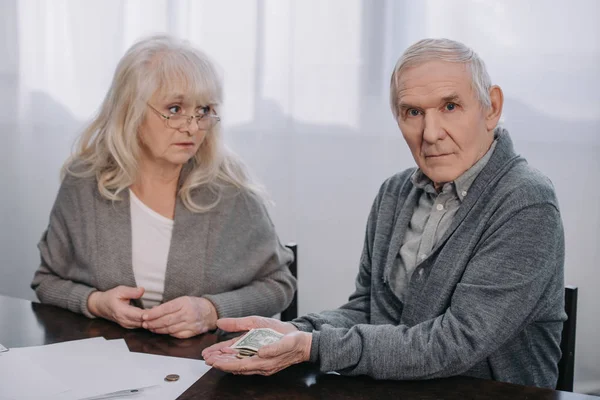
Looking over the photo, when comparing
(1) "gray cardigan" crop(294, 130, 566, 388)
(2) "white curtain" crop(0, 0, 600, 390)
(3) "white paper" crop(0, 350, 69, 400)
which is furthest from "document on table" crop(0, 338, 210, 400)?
(2) "white curtain" crop(0, 0, 600, 390)

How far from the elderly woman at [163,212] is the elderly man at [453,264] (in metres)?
0.48

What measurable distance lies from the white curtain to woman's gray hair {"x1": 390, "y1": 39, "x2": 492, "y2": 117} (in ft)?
3.56

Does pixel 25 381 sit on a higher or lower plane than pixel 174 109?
lower

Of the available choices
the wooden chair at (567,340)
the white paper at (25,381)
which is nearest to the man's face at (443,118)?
the wooden chair at (567,340)

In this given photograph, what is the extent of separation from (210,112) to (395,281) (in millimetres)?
787

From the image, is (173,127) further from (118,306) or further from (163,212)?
(118,306)

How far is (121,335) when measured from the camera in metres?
1.72

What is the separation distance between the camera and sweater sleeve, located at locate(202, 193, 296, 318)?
210cm

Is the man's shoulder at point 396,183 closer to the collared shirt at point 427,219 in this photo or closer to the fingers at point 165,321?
the collared shirt at point 427,219

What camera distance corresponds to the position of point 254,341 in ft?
4.69

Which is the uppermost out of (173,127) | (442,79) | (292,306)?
(442,79)

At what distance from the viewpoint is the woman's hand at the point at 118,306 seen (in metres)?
1.76

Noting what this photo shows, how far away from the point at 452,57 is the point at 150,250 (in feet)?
3.51

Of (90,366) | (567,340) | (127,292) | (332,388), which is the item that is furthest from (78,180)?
(567,340)
